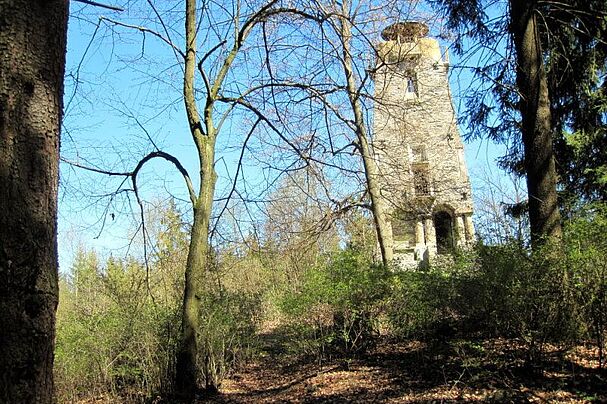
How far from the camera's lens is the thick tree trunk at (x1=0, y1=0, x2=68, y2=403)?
1.73m

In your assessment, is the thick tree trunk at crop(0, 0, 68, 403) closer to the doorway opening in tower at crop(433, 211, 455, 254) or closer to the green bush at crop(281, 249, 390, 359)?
the green bush at crop(281, 249, 390, 359)

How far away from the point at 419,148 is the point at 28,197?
9.37 m

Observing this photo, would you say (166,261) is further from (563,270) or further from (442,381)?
(563,270)

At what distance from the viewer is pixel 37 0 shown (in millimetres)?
1907

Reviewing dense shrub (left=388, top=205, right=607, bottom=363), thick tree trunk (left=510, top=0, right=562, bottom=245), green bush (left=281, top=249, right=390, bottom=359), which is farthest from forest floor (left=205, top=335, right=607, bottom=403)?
thick tree trunk (left=510, top=0, right=562, bottom=245)

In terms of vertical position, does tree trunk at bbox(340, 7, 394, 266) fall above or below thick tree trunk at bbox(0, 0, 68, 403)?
above

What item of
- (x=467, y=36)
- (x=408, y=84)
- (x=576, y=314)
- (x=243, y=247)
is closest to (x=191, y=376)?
(x=243, y=247)

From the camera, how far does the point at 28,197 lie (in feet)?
5.97

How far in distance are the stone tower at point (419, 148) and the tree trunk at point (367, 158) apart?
212 millimetres

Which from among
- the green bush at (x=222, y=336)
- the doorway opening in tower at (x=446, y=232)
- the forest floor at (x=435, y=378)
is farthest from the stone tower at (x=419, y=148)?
the green bush at (x=222, y=336)

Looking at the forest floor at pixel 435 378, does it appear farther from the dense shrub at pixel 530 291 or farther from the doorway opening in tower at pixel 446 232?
the doorway opening in tower at pixel 446 232

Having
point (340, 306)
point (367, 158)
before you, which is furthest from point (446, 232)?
point (340, 306)

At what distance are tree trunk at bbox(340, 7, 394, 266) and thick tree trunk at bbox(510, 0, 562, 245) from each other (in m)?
2.13

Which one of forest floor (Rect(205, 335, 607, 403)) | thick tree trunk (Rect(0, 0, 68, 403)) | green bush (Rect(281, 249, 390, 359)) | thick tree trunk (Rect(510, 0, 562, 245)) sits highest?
thick tree trunk (Rect(510, 0, 562, 245))
